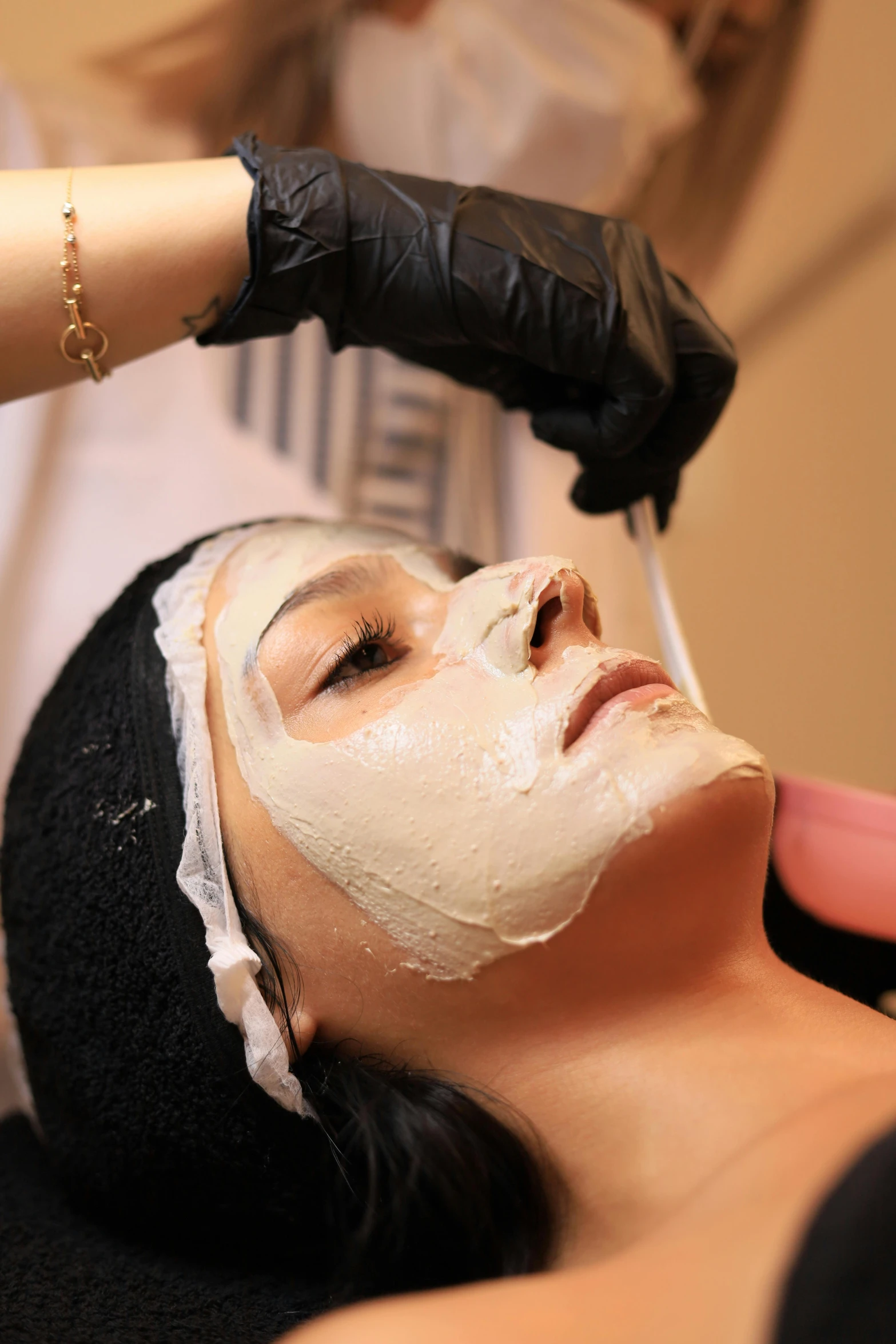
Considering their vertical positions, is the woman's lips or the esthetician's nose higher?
the esthetician's nose

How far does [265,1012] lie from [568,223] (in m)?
0.87

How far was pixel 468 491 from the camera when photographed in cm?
178

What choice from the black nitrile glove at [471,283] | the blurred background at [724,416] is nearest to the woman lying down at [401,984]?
the black nitrile glove at [471,283]

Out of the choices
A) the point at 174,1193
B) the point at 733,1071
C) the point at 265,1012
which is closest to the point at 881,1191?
the point at 733,1071

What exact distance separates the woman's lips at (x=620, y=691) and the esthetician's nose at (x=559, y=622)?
0.18 ft

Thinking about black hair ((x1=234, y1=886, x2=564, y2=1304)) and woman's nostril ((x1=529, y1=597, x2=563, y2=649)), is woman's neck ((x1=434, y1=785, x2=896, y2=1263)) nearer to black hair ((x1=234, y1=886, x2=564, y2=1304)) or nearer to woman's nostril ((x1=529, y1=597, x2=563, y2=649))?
black hair ((x1=234, y1=886, x2=564, y2=1304))

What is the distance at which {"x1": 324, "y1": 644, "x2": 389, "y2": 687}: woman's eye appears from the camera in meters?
0.88

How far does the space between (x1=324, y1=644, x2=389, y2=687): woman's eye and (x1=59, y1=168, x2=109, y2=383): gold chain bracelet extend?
44cm

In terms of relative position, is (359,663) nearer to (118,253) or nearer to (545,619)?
(545,619)

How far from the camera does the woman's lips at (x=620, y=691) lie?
771mm

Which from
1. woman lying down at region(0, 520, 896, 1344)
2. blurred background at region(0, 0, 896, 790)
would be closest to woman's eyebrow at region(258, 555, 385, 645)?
woman lying down at region(0, 520, 896, 1344)

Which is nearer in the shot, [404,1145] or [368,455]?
[404,1145]

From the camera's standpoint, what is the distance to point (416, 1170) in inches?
30.3

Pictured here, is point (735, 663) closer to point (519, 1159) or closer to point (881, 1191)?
point (519, 1159)
